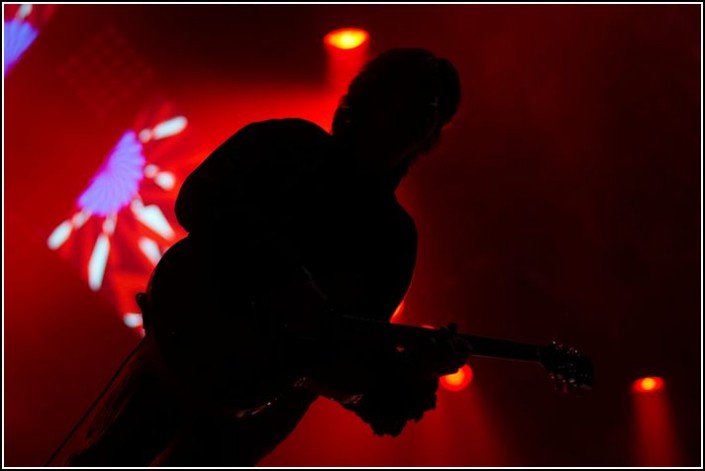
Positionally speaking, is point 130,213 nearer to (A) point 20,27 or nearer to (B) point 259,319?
(A) point 20,27

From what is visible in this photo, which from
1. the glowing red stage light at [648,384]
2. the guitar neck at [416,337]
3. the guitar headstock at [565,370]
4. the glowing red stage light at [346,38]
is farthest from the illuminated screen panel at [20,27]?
the glowing red stage light at [648,384]

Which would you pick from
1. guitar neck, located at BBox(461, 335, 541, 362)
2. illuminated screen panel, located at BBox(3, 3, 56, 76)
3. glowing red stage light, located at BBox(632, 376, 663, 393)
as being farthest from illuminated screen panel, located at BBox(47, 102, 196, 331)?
glowing red stage light, located at BBox(632, 376, 663, 393)

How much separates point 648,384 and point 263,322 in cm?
421

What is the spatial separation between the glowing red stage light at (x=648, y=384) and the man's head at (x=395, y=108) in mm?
3805

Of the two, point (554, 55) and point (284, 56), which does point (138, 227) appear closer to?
point (284, 56)

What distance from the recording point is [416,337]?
154 cm

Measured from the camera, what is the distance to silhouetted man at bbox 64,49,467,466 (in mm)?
1319

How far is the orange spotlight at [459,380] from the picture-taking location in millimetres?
4777

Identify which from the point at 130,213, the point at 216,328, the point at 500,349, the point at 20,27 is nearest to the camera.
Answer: the point at 216,328

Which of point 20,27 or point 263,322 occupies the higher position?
point 20,27

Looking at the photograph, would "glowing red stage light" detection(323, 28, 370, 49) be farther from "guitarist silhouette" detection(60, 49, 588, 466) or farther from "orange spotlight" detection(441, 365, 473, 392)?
"orange spotlight" detection(441, 365, 473, 392)

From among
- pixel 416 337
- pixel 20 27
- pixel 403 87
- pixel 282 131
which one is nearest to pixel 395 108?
pixel 403 87

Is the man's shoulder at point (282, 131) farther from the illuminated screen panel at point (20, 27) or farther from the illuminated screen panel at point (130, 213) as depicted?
the illuminated screen panel at point (20, 27)

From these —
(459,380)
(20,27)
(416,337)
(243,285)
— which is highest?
(459,380)
